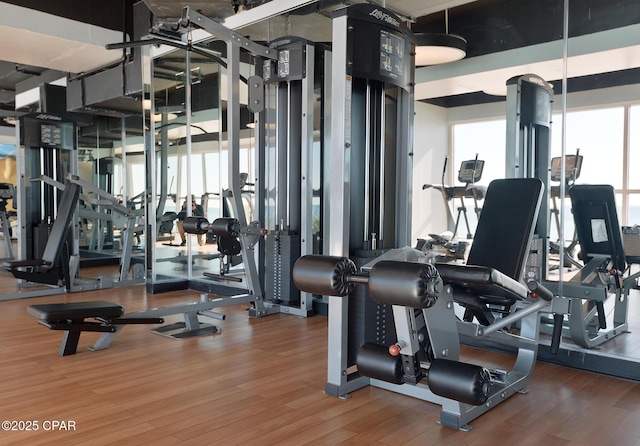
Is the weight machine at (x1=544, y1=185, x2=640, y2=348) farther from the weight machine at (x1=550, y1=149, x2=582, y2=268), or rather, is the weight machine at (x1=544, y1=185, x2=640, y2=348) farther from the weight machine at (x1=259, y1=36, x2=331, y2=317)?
the weight machine at (x1=259, y1=36, x2=331, y2=317)

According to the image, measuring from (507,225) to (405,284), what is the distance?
127cm

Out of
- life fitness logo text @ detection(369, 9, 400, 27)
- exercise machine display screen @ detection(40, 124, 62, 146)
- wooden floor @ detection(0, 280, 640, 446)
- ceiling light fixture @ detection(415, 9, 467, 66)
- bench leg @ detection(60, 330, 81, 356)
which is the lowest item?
wooden floor @ detection(0, 280, 640, 446)

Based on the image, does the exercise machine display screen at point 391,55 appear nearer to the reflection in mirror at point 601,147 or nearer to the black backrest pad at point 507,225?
the black backrest pad at point 507,225

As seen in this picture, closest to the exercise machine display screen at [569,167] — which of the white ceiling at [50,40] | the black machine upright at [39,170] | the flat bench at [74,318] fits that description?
the flat bench at [74,318]

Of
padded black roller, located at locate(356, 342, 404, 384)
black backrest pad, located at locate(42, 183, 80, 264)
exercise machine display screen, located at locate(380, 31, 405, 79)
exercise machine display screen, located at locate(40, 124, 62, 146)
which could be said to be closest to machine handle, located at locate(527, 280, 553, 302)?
padded black roller, located at locate(356, 342, 404, 384)

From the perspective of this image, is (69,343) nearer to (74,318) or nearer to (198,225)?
(74,318)

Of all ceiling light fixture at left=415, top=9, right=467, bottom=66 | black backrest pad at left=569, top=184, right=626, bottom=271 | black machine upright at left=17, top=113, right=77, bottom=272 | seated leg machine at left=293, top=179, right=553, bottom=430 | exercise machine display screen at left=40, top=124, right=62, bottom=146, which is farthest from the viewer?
exercise machine display screen at left=40, top=124, right=62, bottom=146

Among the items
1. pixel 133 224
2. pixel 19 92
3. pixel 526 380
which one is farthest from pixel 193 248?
pixel 19 92

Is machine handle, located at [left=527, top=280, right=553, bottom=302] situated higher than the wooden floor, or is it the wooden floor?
machine handle, located at [left=527, top=280, right=553, bottom=302]

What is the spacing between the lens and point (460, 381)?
2.02 metres

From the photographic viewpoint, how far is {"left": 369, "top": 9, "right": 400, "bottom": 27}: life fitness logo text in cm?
271

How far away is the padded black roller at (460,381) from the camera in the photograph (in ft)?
6.54

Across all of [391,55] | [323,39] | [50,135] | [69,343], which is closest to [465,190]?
[391,55]

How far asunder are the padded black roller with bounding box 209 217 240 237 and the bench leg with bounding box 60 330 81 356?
3.84 ft
